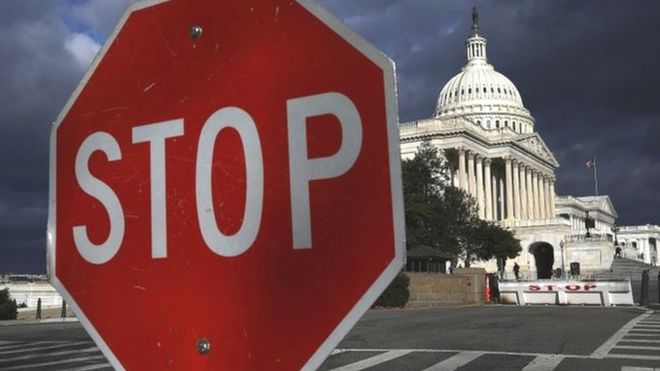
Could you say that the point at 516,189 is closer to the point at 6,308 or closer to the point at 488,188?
the point at 488,188

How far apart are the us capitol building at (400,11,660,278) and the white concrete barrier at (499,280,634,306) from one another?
54663 mm

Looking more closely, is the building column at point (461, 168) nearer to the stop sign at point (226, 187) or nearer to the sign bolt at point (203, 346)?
the stop sign at point (226, 187)

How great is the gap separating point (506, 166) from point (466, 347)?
98.9 meters

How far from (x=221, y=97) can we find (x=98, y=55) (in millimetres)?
544

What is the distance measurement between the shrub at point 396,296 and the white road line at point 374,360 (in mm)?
19431

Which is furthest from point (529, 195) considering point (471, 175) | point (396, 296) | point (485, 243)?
point (396, 296)

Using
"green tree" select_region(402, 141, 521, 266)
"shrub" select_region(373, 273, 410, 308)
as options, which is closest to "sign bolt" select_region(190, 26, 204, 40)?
"shrub" select_region(373, 273, 410, 308)

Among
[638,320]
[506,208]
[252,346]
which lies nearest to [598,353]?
[638,320]

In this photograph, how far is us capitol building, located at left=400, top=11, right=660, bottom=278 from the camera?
3691 inches

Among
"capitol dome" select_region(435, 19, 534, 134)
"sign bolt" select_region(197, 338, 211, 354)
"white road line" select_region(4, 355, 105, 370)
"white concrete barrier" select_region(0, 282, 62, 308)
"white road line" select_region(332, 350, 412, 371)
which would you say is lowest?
"white concrete barrier" select_region(0, 282, 62, 308)

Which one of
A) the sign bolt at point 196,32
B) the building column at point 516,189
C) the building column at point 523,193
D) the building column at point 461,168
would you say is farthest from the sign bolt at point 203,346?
the building column at point 523,193

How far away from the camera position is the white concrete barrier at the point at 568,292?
30484 millimetres

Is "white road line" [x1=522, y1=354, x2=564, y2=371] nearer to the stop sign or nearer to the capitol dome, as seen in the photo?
the stop sign

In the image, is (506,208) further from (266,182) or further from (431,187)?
(266,182)
